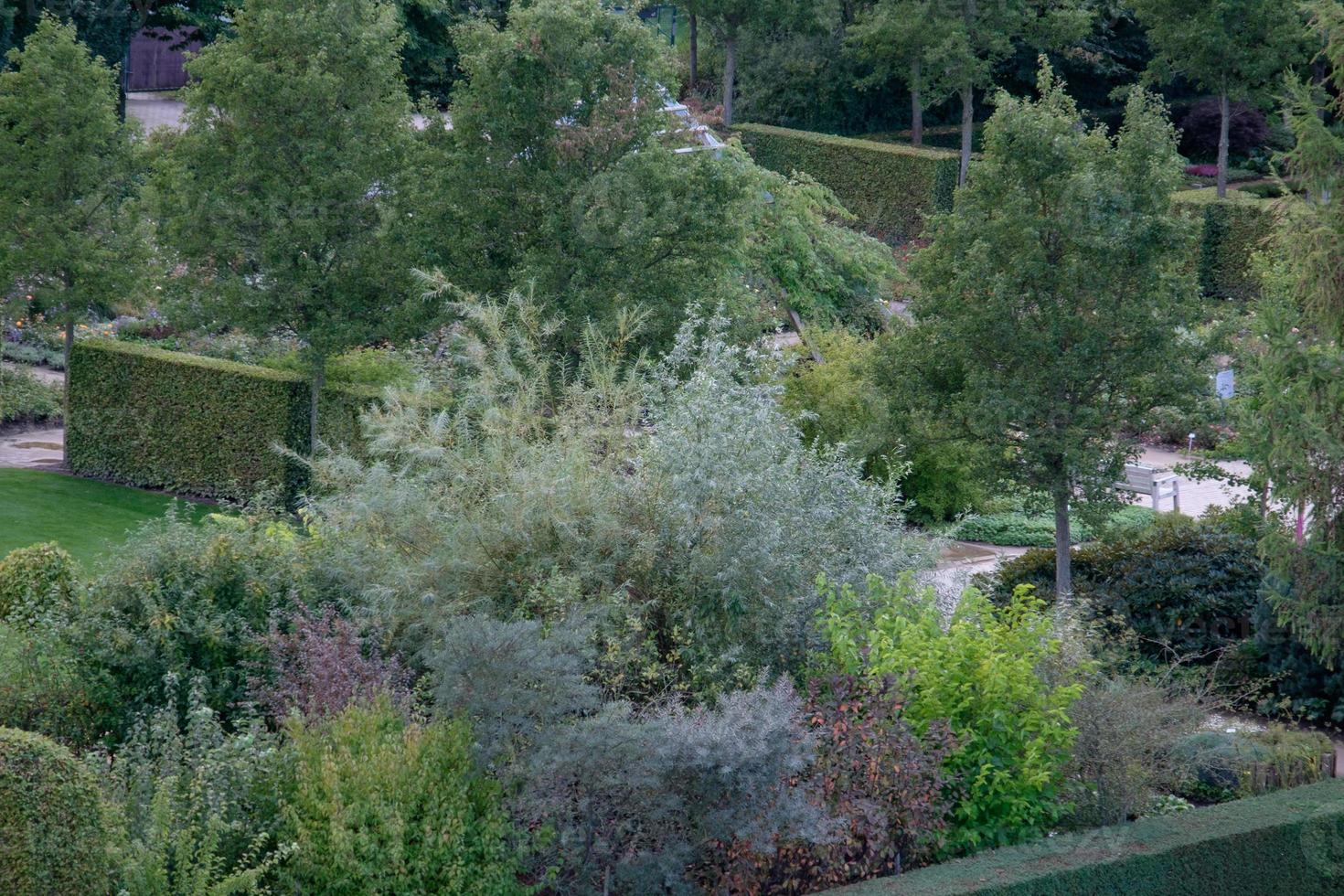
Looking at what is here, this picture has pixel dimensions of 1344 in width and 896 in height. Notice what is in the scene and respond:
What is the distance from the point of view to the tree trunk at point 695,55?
39.8 m

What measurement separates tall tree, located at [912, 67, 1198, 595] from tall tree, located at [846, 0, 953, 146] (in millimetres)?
21554

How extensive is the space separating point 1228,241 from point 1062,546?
59.7 feet

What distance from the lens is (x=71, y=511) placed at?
15.9 m

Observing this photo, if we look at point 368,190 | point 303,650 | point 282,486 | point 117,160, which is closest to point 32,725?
point 303,650

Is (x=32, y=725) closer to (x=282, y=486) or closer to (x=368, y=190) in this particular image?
(x=282, y=486)

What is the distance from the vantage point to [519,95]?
14438 millimetres

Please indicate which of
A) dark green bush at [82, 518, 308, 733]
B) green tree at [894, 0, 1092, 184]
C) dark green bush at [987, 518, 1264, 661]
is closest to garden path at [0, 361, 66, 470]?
dark green bush at [82, 518, 308, 733]

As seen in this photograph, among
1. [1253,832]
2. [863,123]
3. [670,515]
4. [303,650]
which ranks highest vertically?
[863,123]

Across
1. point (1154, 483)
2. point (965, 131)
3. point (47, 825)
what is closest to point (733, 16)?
point (965, 131)

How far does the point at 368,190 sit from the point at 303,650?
9313 millimetres

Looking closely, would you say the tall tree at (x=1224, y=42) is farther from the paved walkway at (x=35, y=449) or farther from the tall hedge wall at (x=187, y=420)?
the paved walkway at (x=35, y=449)

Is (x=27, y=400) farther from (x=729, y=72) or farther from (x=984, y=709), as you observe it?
(x=729, y=72)

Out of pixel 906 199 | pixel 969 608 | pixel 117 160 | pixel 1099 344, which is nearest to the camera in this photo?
pixel 969 608

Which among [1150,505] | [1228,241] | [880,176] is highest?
[880,176]
